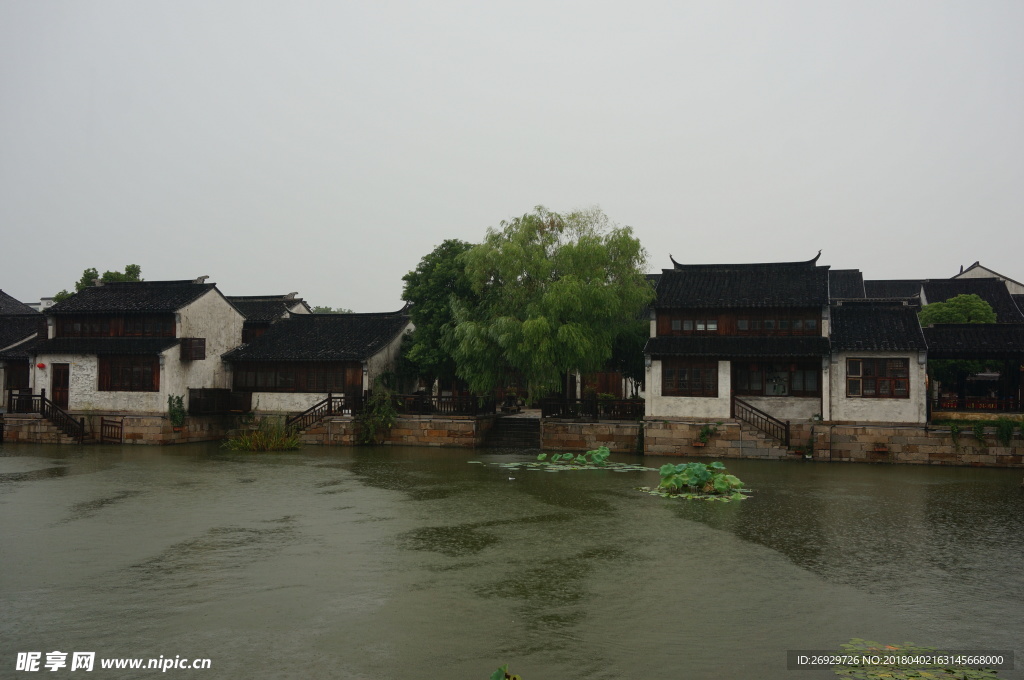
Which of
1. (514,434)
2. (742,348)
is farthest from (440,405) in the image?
(742,348)

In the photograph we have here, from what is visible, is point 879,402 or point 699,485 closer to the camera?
point 699,485

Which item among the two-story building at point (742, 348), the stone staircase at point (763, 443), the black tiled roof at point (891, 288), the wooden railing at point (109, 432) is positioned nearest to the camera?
the stone staircase at point (763, 443)

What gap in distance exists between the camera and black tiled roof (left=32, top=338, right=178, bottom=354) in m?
33.8

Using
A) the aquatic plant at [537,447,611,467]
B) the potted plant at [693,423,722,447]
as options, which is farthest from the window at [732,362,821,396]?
the aquatic plant at [537,447,611,467]

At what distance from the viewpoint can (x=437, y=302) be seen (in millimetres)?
34312

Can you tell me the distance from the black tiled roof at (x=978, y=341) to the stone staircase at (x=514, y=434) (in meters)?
16.0

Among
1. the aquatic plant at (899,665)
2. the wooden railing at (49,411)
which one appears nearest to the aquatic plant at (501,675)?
the aquatic plant at (899,665)

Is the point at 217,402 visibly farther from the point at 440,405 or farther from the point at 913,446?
the point at 913,446

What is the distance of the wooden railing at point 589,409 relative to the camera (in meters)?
32.2

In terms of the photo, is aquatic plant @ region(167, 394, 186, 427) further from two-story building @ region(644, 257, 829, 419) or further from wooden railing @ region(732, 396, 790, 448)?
wooden railing @ region(732, 396, 790, 448)

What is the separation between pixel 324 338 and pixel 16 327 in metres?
18.1

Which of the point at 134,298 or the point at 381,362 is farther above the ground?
the point at 134,298

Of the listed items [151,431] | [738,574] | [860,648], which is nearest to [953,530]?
Result: [738,574]

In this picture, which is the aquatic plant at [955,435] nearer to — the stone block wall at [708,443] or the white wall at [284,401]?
the stone block wall at [708,443]
